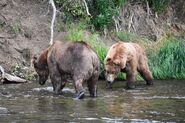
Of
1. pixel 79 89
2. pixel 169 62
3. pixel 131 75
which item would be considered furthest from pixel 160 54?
pixel 79 89

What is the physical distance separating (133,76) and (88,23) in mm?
4153

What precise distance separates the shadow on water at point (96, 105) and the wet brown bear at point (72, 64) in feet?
0.99

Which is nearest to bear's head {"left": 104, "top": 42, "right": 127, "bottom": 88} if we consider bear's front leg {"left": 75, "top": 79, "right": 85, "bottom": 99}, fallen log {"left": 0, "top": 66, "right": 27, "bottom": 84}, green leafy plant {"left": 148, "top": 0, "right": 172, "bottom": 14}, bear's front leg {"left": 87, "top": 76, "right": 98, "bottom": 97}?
bear's front leg {"left": 87, "top": 76, "right": 98, "bottom": 97}

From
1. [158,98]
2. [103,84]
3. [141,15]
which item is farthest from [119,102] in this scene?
[141,15]

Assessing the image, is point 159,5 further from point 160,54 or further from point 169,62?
point 169,62

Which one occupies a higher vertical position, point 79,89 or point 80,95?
point 79,89

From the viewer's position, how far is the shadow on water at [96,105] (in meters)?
11.1

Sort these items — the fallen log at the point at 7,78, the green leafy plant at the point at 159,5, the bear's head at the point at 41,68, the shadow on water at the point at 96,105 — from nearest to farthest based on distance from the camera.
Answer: the shadow on water at the point at 96,105
the bear's head at the point at 41,68
the fallen log at the point at 7,78
the green leafy plant at the point at 159,5

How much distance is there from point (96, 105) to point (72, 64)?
146 cm

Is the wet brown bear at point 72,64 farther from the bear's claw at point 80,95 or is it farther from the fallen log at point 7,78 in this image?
the fallen log at point 7,78

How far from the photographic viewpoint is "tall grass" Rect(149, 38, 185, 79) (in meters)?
17.4

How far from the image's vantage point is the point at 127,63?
15.8m

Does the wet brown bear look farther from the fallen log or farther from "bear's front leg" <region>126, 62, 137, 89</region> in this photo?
"bear's front leg" <region>126, 62, 137, 89</region>

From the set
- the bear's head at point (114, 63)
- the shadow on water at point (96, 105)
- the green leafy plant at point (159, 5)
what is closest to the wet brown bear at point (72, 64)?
the shadow on water at point (96, 105)
